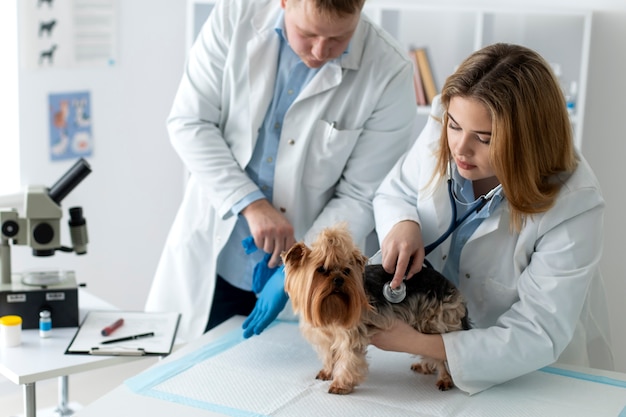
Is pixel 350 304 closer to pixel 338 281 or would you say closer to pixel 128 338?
pixel 338 281

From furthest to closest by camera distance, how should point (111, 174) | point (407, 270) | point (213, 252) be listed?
point (111, 174) → point (213, 252) → point (407, 270)

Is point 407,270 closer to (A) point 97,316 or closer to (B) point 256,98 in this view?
(B) point 256,98

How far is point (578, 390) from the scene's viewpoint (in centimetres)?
163

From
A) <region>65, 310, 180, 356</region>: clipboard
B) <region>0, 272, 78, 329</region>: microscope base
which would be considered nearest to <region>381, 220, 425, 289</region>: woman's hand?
<region>65, 310, 180, 356</region>: clipboard

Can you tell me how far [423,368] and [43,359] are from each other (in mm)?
913

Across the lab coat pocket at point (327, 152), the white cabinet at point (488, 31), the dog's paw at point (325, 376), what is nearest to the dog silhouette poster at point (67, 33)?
the white cabinet at point (488, 31)

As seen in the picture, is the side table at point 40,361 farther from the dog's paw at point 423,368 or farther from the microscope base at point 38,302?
the dog's paw at point 423,368

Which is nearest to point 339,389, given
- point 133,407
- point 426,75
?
point 133,407

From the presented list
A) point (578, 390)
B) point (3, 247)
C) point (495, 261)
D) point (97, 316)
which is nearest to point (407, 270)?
point (495, 261)

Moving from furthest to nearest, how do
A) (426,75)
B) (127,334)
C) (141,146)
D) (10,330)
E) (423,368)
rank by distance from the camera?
(141,146) → (426,75) → (127,334) → (10,330) → (423,368)

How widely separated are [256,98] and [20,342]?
0.87 meters

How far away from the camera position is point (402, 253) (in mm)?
1582

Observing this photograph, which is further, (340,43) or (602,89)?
(602,89)

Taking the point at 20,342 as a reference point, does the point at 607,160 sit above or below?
above
